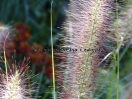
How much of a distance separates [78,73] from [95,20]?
22 centimetres

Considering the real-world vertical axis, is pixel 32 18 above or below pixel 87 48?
above

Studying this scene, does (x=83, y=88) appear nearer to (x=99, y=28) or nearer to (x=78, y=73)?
(x=78, y=73)

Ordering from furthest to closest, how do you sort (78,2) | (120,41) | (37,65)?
(37,65) → (120,41) → (78,2)

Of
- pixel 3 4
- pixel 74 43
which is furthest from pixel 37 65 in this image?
pixel 74 43

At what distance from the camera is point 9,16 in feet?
16.7

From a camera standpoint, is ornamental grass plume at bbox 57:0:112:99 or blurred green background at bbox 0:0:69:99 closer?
ornamental grass plume at bbox 57:0:112:99

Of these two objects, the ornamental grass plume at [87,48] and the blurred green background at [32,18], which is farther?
the blurred green background at [32,18]

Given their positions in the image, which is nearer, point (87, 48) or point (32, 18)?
point (87, 48)

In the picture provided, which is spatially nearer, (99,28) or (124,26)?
(99,28)

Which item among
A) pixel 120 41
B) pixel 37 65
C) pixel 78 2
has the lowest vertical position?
pixel 37 65

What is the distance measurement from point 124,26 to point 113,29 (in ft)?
0.20

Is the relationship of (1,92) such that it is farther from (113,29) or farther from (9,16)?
(9,16)

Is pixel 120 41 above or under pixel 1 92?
above

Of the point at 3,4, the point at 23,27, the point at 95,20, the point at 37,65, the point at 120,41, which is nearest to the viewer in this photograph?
the point at 95,20
